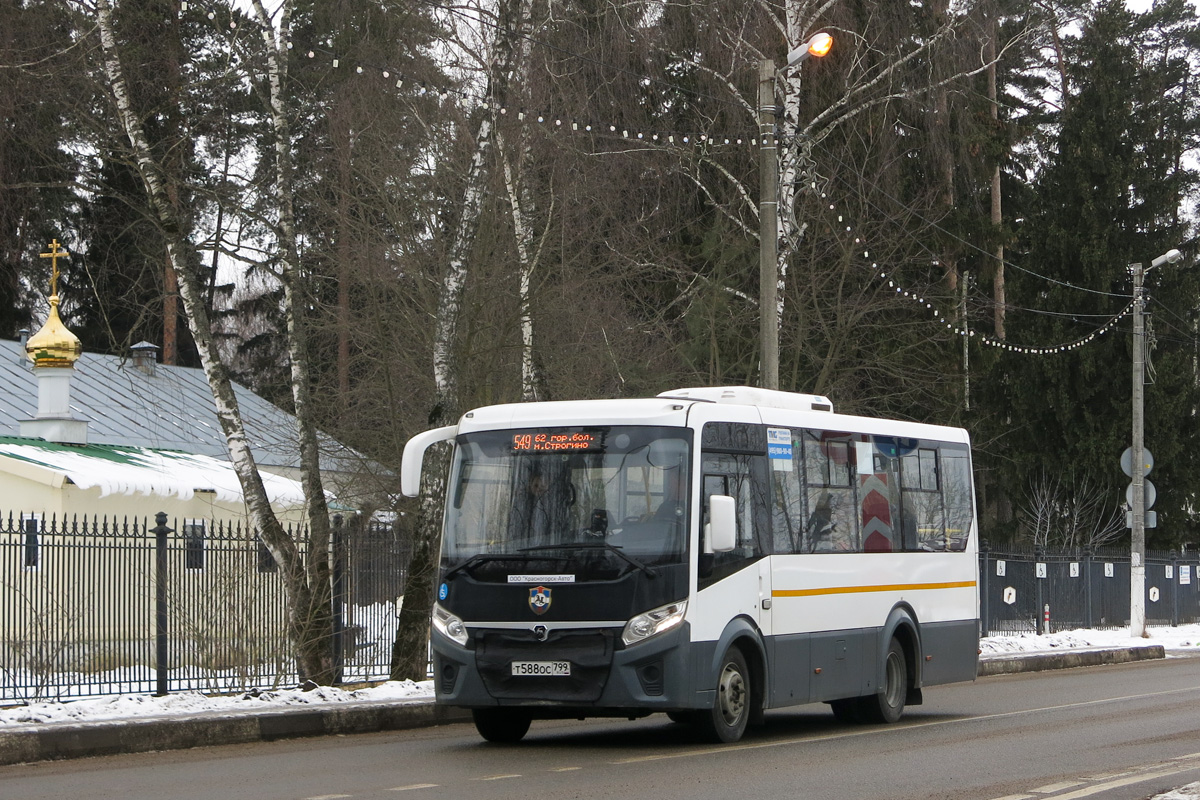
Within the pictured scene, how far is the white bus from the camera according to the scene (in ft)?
42.1

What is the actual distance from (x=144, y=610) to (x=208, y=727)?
3.50 m

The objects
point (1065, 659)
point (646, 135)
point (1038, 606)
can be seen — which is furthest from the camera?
point (1038, 606)

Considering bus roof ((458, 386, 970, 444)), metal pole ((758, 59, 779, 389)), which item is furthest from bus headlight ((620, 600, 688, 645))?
metal pole ((758, 59, 779, 389))

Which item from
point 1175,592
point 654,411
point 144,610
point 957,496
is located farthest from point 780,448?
point 1175,592

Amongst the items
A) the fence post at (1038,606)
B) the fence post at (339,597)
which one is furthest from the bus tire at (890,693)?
the fence post at (1038,606)

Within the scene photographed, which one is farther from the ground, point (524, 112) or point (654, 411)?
point (524, 112)

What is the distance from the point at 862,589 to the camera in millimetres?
15688

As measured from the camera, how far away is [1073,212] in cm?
4328

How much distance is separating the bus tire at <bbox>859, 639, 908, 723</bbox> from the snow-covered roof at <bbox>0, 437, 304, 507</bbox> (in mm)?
16851

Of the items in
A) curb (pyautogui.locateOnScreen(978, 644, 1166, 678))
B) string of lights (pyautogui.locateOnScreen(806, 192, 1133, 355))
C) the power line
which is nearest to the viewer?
curb (pyautogui.locateOnScreen(978, 644, 1166, 678))

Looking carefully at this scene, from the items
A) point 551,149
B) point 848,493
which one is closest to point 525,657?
point 848,493

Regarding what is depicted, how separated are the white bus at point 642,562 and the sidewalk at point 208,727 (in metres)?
1.81

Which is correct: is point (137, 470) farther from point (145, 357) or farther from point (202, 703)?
point (202, 703)

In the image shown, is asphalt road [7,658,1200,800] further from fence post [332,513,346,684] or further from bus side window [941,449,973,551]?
fence post [332,513,346,684]
